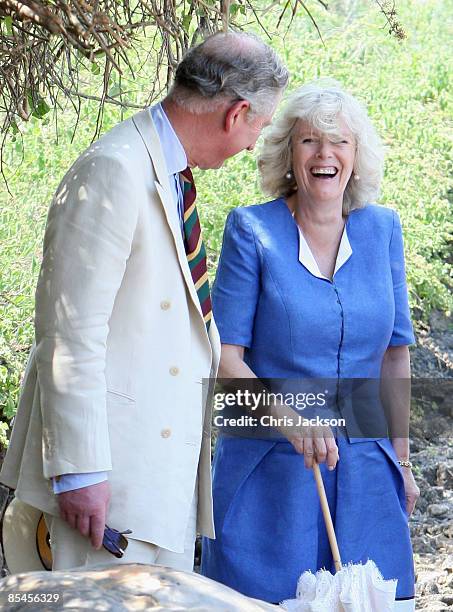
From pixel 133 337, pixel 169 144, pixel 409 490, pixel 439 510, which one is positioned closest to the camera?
pixel 133 337

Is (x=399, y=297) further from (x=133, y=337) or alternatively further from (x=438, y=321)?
(x=438, y=321)

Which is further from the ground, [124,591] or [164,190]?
[164,190]

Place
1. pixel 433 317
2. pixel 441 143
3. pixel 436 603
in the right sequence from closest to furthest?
1. pixel 436 603
2. pixel 441 143
3. pixel 433 317

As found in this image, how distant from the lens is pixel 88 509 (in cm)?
220

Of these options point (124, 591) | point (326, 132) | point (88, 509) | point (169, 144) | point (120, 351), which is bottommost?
point (124, 591)

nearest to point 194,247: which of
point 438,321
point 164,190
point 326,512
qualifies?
point 164,190

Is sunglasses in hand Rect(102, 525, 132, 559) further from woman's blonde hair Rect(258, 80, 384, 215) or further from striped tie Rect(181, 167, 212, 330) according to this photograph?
woman's blonde hair Rect(258, 80, 384, 215)

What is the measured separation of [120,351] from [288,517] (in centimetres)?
83

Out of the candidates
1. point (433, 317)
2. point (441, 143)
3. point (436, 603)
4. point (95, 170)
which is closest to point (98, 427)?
point (95, 170)

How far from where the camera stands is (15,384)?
14.9ft

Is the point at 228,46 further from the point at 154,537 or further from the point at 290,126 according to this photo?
the point at 154,537

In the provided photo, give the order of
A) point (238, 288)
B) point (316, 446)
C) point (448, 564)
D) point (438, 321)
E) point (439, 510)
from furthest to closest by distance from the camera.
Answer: point (438, 321)
point (439, 510)
point (448, 564)
point (238, 288)
point (316, 446)

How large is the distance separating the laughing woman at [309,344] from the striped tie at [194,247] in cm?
42

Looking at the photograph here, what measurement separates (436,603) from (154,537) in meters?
2.18
